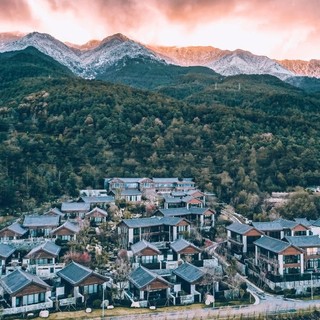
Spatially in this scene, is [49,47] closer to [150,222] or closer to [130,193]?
[130,193]

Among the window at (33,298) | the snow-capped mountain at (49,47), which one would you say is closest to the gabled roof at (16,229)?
the window at (33,298)

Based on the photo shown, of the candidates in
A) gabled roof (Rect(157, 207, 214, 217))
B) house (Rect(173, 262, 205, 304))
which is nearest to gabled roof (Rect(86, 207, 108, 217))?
gabled roof (Rect(157, 207, 214, 217))

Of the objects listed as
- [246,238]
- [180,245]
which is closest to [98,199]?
[180,245]

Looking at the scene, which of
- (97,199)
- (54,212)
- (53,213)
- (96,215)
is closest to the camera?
(53,213)

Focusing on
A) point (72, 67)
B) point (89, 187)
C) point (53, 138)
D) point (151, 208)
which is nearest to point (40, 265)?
point (151, 208)

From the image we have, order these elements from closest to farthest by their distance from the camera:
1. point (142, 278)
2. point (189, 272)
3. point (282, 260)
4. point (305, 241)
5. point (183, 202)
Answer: point (142, 278)
point (189, 272)
point (282, 260)
point (305, 241)
point (183, 202)

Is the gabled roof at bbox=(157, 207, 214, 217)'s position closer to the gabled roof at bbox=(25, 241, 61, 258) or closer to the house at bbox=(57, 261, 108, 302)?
the gabled roof at bbox=(25, 241, 61, 258)
